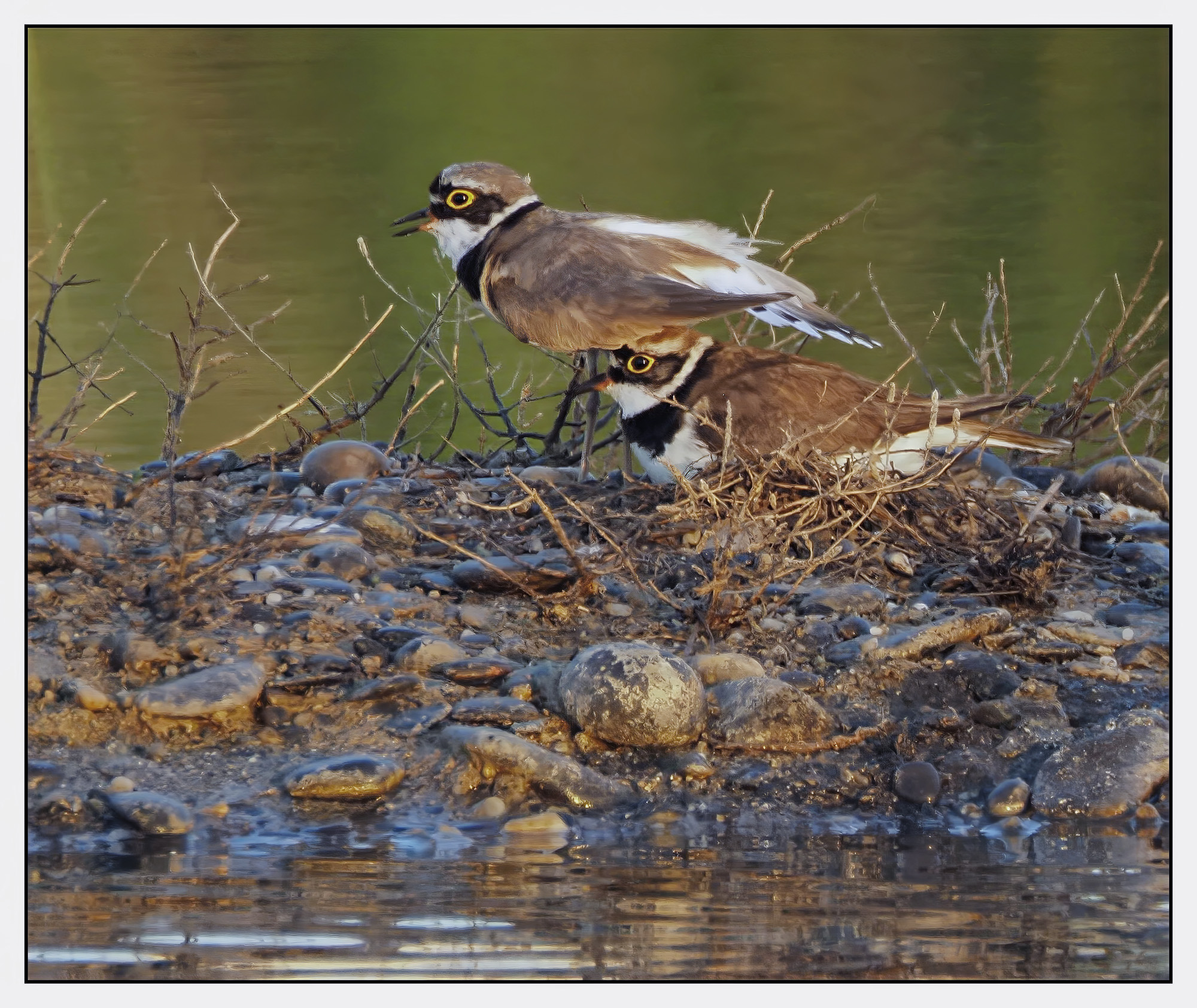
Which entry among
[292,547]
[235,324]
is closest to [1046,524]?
[292,547]

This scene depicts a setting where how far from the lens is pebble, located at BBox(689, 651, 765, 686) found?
4441 millimetres

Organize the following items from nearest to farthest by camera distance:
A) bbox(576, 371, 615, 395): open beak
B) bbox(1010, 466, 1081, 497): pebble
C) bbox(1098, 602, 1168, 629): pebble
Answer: bbox(1098, 602, 1168, 629): pebble
bbox(576, 371, 615, 395): open beak
bbox(1010, 466, 1081, 497): pebble

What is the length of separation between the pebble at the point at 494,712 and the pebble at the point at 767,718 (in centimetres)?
50

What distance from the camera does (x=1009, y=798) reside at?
4055mm

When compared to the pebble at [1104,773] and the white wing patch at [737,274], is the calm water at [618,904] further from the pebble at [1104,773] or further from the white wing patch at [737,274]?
the white wing patch at [737,274]

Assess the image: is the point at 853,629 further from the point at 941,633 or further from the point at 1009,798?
the point at 1009,798

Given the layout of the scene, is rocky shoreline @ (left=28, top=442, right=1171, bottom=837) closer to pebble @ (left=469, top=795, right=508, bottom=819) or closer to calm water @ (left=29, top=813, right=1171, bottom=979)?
pebble @ (left=469, top=795, right=508, bottom=819)

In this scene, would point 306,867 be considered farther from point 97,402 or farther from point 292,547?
point 97,402

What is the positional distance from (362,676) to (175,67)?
16561 millimetres

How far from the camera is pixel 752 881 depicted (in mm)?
3637

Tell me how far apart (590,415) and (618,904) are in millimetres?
3038

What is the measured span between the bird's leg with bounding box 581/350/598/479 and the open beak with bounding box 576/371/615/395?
47mm

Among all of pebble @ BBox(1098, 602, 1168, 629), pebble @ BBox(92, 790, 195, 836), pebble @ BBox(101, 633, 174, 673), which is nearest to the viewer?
pebble @ BBox(92, 790, 195, 836)

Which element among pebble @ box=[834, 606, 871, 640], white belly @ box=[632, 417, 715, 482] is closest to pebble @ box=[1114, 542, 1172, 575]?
pebble @ box=[834, 606, 871, 640]
